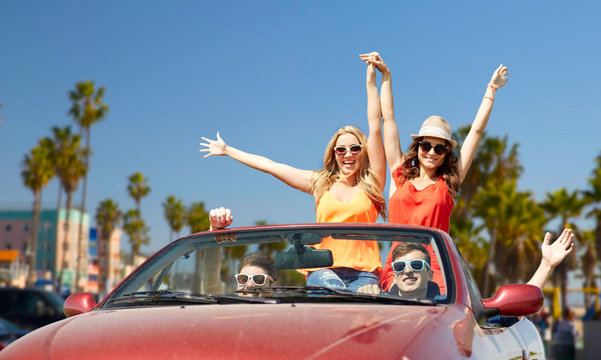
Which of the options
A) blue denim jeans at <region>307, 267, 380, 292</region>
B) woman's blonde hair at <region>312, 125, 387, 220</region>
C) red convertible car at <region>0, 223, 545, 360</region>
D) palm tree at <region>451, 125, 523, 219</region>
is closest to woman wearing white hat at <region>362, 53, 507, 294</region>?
woman's blonde hair at <region>312, 125, 387, 220</region>

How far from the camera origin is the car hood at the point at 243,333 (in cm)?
250

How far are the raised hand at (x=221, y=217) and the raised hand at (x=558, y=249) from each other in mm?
2113

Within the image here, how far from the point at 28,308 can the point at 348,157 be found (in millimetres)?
10412

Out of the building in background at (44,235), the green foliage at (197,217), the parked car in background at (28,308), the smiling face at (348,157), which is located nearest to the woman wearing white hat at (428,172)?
the smiling face at (348,157)

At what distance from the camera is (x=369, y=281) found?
13.6 feet

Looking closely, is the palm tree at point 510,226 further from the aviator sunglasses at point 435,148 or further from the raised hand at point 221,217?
the raised hand at point 221,217

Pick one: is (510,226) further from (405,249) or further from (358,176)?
(405,249)

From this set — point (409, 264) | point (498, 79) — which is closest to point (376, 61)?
point (498, 79)

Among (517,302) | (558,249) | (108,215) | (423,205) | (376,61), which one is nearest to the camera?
(517,302)

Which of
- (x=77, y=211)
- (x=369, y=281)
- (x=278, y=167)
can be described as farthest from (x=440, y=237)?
(x=77, y=211)

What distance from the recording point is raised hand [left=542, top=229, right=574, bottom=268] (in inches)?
209

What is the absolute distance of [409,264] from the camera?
381 cm

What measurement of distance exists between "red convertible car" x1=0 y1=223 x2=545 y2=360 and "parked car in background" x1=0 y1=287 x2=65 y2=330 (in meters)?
10.5

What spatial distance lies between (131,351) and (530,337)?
2747mm
